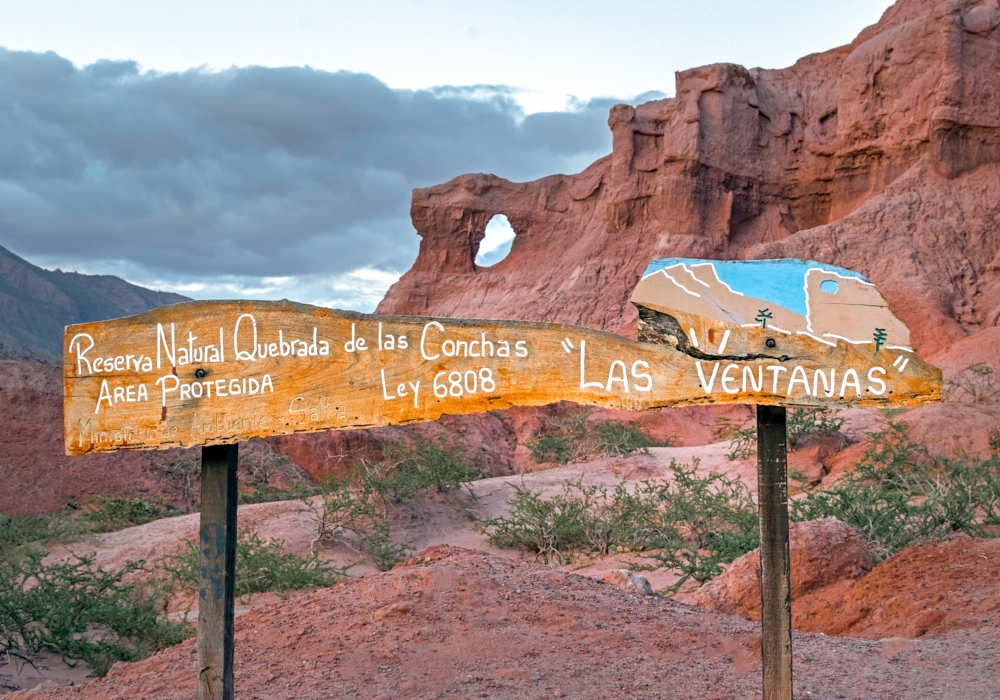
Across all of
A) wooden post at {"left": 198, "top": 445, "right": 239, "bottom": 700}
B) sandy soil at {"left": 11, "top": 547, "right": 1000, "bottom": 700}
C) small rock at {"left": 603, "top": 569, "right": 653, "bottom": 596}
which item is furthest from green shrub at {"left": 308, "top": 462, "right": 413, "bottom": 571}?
wooden post at {"left": 198, "top": 445, "right": 239, "bottom": 700}

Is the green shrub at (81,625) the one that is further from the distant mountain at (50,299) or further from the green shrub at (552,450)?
the distant mountain at (50,299)

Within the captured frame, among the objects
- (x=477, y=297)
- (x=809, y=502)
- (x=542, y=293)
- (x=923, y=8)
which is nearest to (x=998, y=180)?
(x=923, y=8)

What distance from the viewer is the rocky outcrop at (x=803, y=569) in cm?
552

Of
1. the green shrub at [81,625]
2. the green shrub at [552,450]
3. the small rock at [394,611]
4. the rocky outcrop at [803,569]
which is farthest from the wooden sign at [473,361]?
the green shrub at [552,450]

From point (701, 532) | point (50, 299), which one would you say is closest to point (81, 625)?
point (701, 532)

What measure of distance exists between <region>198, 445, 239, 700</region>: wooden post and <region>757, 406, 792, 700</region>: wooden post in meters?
1.94

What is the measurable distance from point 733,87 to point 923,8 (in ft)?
21.9

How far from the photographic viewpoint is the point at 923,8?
27.6 meters

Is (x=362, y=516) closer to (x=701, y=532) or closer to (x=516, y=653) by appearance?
(x=701, y=532)

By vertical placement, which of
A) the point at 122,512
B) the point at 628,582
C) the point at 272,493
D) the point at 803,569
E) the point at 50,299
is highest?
the point at 50,299

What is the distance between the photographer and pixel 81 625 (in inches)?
218

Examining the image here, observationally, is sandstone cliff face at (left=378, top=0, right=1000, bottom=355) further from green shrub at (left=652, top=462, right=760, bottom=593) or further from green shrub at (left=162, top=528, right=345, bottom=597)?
green shrub at (left=162, top=528, right=345, bottom=597)

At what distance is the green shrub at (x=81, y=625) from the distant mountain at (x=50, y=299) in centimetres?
4276

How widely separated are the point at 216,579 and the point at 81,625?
3.35 metres
